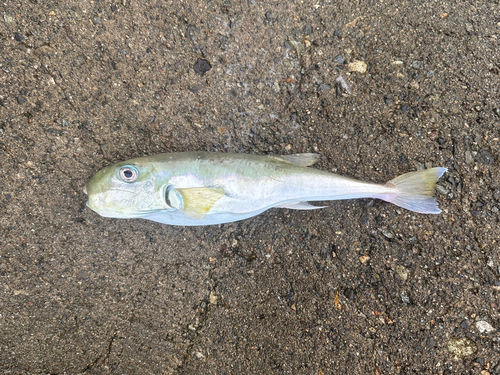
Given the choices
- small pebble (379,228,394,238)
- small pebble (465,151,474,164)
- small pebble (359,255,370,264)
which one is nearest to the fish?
small pebble (379,228,394,238)

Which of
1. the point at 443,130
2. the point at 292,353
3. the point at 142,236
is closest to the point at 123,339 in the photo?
the point at 142,236

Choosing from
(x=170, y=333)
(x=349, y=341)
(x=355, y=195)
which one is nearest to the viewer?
(x=355, y=195)

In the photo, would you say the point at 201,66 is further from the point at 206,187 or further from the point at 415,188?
the point at 415,188

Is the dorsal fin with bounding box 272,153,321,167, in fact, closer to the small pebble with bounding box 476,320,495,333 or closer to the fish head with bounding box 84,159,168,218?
the fish head with bounding box 84,159,168,218

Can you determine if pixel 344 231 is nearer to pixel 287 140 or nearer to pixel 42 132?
pixel 287 140

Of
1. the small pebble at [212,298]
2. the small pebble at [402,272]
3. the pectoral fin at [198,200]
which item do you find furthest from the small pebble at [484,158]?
the small pebble at [212,298]

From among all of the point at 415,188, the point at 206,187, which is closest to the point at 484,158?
the point at 415,188

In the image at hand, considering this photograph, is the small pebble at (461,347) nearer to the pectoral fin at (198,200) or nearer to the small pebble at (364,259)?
the small pebble at (364,259)
